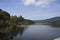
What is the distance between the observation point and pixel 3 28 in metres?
57.1

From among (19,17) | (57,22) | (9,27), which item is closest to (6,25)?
(9,27)

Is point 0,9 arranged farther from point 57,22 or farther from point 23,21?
point 57,22

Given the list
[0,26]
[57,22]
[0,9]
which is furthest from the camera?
[57,22]

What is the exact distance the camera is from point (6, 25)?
197 ft

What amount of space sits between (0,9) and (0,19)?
11.9 meters

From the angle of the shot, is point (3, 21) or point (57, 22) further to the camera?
point (57, 22)

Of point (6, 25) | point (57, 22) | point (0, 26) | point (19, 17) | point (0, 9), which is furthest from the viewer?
point (57, 22)

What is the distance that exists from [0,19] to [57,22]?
82.4 m

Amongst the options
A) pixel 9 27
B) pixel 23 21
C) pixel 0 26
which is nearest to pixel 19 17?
pixel 23 21

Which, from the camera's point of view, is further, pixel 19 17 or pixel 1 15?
pixel 19 17

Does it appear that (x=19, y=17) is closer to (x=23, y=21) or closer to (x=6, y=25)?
(x=23, y=21)

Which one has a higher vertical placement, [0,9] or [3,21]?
[0,9]

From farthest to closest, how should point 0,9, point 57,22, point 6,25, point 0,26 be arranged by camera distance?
1. point 57,22
2. point 0,9
3. point 6,25
4. point 0,26

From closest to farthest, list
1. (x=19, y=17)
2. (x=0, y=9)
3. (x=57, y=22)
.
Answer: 1. (x=0, y=9)
2. (x=19, y=17)
3. (x=57, y=22)
